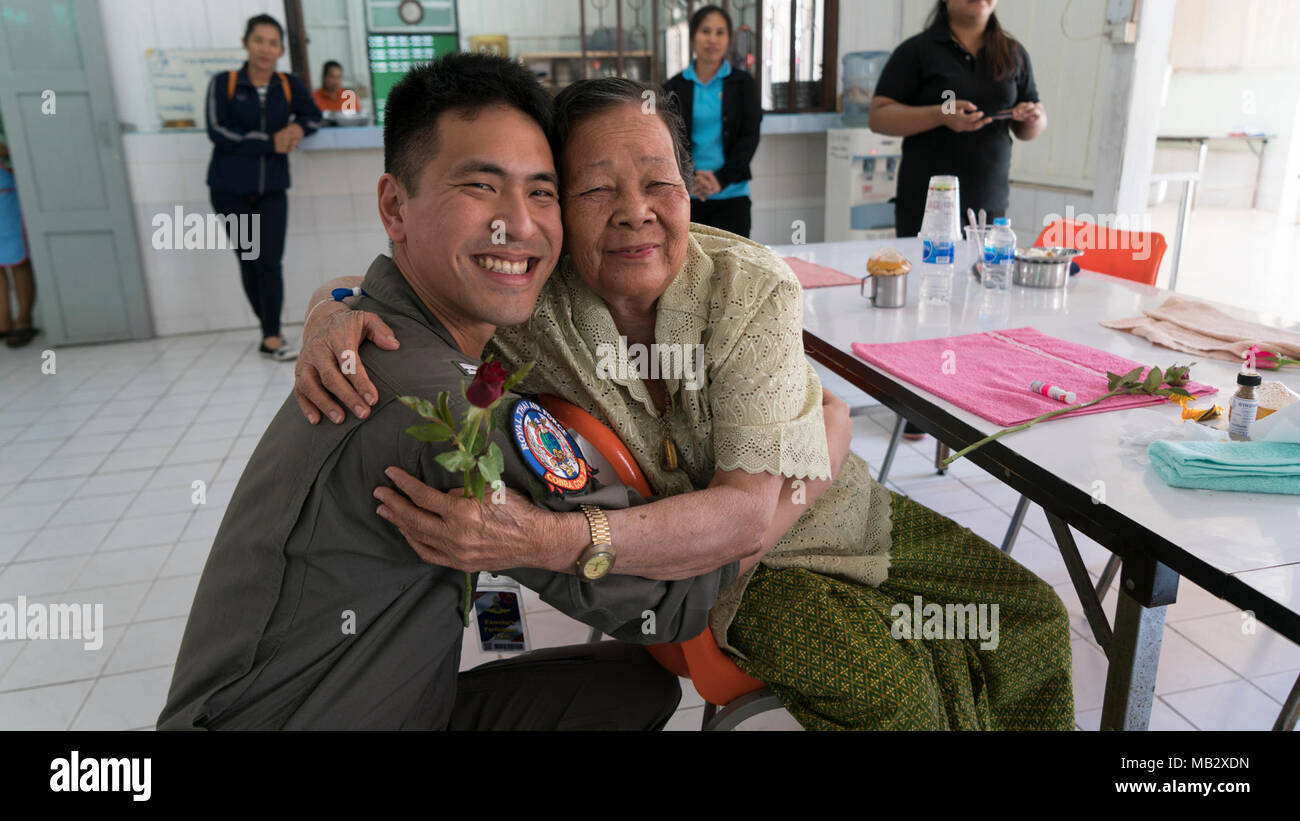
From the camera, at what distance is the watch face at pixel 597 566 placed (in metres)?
1.04

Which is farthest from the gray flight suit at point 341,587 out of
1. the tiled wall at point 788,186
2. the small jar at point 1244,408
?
the tiled wall at point 788,186

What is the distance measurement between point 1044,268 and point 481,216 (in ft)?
6.23

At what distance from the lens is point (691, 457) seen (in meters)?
1.45

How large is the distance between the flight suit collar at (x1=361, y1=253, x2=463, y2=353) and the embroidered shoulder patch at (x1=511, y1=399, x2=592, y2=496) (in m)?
0.16

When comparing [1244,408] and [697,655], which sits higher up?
[1244,408]

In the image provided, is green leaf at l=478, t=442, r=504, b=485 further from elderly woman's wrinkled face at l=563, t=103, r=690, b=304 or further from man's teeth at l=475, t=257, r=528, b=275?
elderly woman's wrinkled face at l=563, t=103, r=690, b=304

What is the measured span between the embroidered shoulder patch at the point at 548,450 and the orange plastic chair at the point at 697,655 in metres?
0.12

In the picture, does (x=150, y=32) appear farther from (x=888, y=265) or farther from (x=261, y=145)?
(x=888, y=265)

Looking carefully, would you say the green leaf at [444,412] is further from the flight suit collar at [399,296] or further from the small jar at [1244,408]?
the small jar at [1244,408]

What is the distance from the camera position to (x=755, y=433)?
1271 millimetres

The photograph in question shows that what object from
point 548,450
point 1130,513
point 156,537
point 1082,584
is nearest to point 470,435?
point 548,450

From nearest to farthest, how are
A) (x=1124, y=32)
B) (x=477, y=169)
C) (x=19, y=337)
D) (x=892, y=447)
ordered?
(x=477, y=169), (x=892, y=447), (x=1124, y=32), (x=19, y=337)

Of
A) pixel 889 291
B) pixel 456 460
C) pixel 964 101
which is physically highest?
pixel 964 101
